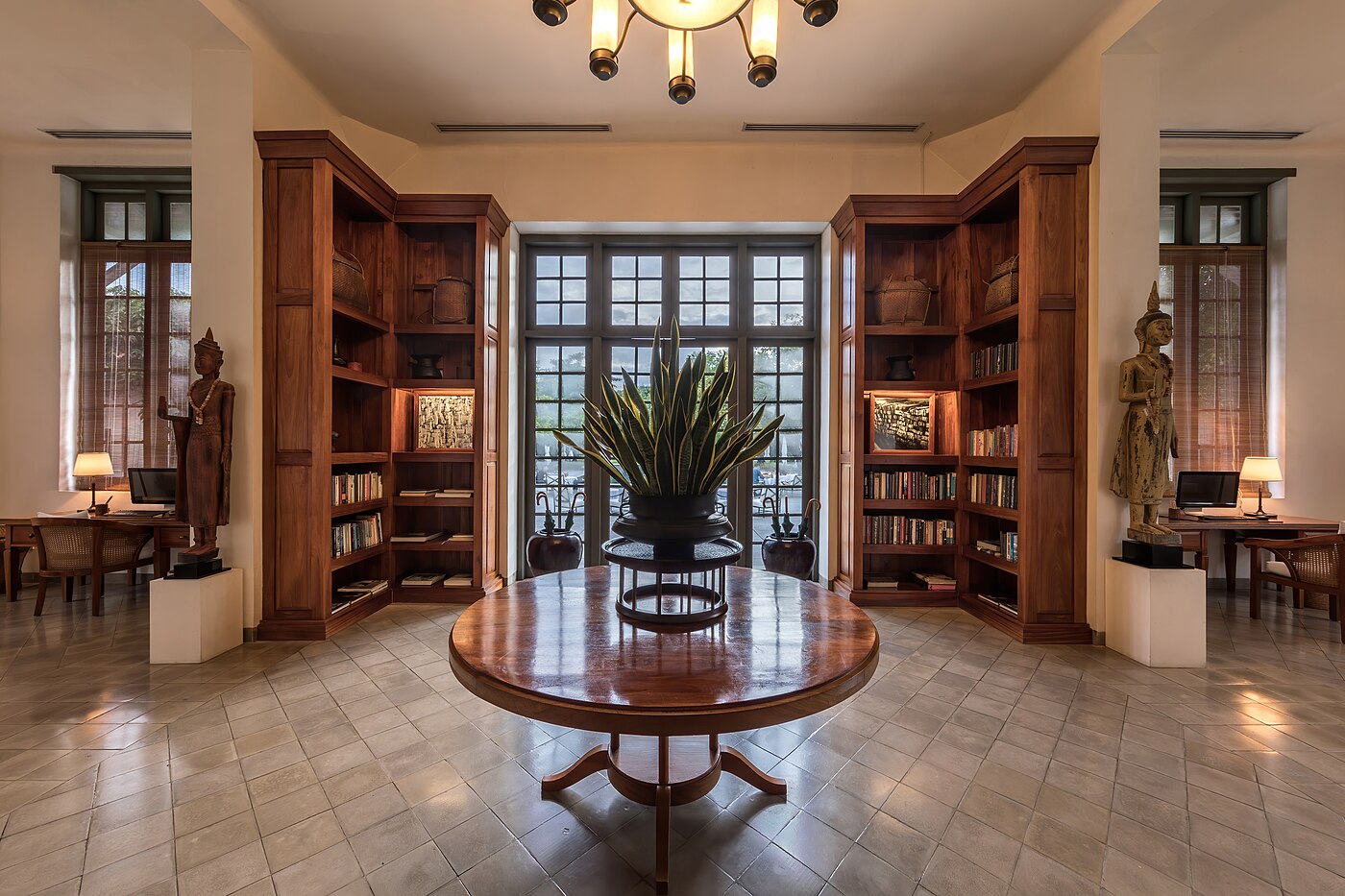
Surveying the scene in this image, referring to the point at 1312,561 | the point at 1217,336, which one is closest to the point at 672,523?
the point at 1312,561

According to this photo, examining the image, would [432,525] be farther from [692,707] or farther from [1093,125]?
[1093,125]

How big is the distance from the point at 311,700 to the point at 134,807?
31.2 inches

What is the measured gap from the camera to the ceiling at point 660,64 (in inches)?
127

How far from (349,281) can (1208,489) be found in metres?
6.85

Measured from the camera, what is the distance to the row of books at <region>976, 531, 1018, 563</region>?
3.66 m

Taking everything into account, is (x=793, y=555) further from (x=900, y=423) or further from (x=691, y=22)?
(x=691, y=22)

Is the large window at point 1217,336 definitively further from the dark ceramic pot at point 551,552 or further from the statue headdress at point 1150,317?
the dark ceramic pot at point 551,552

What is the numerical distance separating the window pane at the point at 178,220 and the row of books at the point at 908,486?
6.53m

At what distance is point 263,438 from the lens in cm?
338

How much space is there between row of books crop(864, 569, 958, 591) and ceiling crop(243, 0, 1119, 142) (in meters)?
3.64

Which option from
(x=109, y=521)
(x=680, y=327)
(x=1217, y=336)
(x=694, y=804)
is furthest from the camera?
(x=680, y=327)

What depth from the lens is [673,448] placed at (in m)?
1.38

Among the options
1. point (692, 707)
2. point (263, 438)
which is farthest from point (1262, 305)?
point (263, 438)

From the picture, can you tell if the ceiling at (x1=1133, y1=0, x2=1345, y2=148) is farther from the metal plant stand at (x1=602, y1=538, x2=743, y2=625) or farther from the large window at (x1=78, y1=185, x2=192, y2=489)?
the large window at (x1=78, y1=185, x2=192, y2=489)
